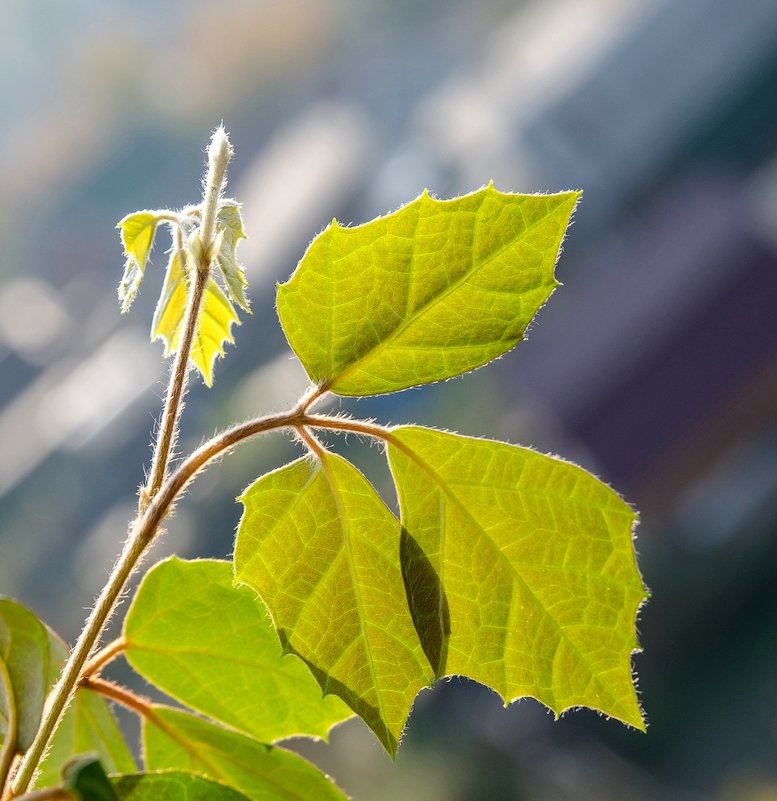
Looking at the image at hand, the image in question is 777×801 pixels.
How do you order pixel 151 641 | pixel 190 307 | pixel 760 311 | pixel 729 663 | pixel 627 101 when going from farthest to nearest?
pixel 627 101
pixel 760 311
pixel 729 663
pixel 151 641
pixel 190 307

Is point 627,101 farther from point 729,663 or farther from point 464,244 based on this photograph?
point 464,244

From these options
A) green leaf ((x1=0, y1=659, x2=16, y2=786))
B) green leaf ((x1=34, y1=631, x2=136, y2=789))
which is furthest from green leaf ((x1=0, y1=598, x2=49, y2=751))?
green leaf ((x1=34, y1=631, x2=136, y2=789))

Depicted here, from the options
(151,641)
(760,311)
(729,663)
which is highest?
(151,641)

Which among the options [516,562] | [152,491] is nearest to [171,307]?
[152,491]

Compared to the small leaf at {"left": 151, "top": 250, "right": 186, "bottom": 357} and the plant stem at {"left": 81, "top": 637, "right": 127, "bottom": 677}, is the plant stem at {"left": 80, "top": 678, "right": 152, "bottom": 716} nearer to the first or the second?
the plant stem at {"left": 81, "top": 637, "right": 127, "bottom": 677}

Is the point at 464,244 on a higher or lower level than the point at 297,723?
higher

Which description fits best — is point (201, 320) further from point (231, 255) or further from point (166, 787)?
point (166, 787)

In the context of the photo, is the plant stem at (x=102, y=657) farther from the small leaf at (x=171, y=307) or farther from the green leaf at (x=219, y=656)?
the small leaf at (x=171, y=307)

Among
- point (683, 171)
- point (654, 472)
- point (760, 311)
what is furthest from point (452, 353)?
point (683, 171)
